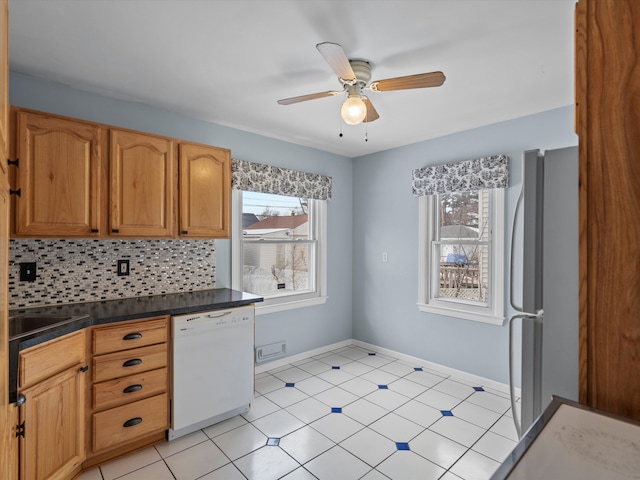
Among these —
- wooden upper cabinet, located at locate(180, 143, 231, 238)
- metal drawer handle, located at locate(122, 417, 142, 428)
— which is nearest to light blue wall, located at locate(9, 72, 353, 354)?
wooden upper cabinet, located at locate(180, 143, 231, 238)

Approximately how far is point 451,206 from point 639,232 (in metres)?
2.90

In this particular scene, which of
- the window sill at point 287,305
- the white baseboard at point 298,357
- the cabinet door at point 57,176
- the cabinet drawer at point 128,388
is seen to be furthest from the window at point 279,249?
the cabinet door at point 57,176

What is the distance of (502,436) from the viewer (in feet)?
8.00

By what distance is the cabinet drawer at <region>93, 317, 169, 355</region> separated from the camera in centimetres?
208

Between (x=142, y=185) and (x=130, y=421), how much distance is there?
1579mm

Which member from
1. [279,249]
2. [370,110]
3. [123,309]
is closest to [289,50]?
[370,110]

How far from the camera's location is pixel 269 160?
3.65m

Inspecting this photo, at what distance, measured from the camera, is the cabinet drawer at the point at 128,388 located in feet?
6.86

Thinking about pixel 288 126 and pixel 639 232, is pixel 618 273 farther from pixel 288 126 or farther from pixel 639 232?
pixel 288 126

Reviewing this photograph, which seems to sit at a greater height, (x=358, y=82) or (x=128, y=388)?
(x=358, y=82)

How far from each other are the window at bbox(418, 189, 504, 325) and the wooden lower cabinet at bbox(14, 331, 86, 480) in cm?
306

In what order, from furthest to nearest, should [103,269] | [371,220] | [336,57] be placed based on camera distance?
[371,220], [103,269], [336,57]

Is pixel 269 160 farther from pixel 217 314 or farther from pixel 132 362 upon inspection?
pixel 132 362

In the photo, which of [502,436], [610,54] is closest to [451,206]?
[502,436]
